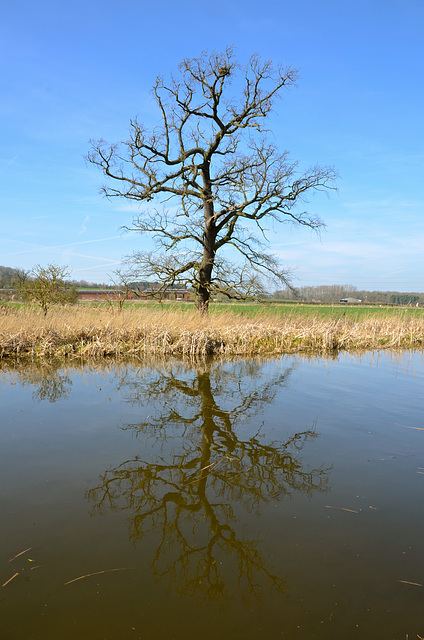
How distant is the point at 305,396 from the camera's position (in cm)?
790

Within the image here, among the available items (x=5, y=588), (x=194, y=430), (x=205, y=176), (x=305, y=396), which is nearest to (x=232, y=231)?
(x=205, y=176)

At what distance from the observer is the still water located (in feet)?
8.15

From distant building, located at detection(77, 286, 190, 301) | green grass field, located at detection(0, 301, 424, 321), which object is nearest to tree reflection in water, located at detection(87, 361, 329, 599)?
green grass field, located at detection(0, 301, 424, 321)

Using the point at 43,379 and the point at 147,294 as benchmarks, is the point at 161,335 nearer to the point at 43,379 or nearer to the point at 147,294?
the point at 43,379

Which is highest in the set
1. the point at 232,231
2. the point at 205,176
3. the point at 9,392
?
the point at 205,176

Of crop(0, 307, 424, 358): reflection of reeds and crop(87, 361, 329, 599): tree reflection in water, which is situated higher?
crop(0, 307, 424, 358): reflection of reeds

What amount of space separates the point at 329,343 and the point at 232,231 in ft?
21.1

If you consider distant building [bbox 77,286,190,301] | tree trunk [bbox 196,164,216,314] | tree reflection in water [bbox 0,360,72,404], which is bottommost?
tree reflection in water [bbox 0,360,72,404]

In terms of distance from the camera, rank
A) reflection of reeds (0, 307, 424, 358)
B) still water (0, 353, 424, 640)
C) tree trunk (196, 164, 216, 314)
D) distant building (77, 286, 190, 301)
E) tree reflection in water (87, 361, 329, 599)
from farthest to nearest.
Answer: tree trunk (196, 164, 216, 314) → distant building (77, 286, 190, 301) → reflection of reeds (0, 307, 424, 358) → tree reflection in water (87, 361, 329, 599) → still water (0, 353, 424, 640)

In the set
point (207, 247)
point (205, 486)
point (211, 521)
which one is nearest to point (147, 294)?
point (207, 247)

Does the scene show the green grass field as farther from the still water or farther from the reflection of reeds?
the still water

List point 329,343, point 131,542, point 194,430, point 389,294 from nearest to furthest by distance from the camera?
point 131,542 < point 194,430 < point 329,343 < point 389,294

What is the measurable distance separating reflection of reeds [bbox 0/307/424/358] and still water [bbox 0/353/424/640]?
230 inches

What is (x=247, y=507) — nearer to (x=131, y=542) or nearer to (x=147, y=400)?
(x=131, y=542)
